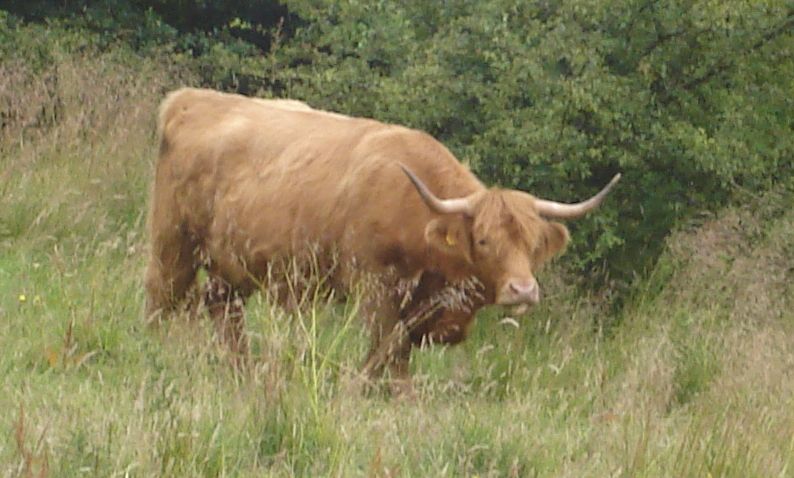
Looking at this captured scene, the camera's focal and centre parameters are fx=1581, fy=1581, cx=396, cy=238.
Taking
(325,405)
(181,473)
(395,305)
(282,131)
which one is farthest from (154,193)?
(181,473)

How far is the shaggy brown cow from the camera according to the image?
23.0 feet

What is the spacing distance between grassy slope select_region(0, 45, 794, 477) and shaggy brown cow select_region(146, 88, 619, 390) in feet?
0.77

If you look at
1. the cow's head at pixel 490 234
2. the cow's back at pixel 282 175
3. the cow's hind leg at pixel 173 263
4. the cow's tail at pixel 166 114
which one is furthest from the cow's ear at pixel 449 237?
the cow's tail at pixel 166 114

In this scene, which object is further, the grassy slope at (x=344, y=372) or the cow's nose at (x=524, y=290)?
the cow's nose at (x=524, y=290)

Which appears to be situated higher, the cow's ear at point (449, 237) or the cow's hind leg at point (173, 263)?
the cow's ear at point (449, 237)

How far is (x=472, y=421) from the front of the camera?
5117mm

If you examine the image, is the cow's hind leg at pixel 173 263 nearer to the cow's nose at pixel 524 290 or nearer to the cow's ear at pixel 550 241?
the cow's ear at pixel 550 241

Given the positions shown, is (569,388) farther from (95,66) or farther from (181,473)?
(95,66)

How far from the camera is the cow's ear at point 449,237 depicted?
7.00 metres

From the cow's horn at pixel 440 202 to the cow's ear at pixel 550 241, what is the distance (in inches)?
16.3

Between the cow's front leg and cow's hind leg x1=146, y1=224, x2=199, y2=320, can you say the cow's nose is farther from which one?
cow's hind leg x1=146, y1=224, x2=199, y2=320

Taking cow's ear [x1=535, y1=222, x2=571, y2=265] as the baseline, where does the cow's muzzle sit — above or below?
below

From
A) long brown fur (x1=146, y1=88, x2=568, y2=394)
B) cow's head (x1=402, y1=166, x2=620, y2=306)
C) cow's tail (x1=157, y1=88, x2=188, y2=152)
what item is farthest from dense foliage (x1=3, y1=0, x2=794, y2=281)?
cow's head (x1=402, y1=166, x2=620, y2=306)

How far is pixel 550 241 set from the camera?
7.34m
